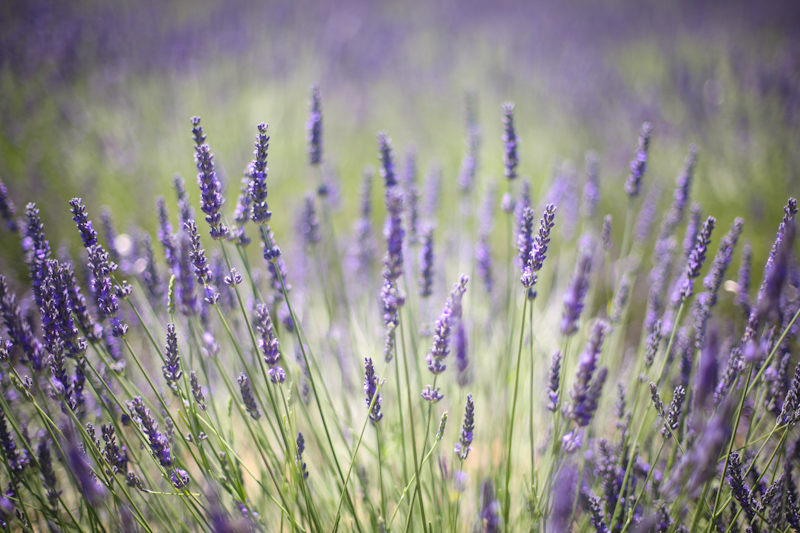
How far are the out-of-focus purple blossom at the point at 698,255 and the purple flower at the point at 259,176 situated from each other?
0.89 metres

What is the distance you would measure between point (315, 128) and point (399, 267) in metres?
0.68

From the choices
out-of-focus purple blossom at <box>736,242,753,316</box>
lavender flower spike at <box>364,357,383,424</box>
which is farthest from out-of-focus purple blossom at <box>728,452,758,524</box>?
lavender flower spike at <box>364,357,383,424</box>

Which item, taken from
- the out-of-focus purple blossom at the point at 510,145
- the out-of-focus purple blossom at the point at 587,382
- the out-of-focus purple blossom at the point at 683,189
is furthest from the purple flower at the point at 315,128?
the out-of-focus purple blossom at the point at 683,189

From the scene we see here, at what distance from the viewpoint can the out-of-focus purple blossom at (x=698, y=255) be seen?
0.79m

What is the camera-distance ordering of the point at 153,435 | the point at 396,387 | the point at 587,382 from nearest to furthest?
the point at 587,382, the point at 153,435, the point at 396,387

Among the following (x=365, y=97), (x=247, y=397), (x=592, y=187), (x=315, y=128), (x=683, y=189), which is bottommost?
(x=247, y=397)

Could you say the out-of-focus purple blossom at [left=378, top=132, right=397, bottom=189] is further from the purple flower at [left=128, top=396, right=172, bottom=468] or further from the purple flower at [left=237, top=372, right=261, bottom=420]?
the purple flower at [left=128, top=396, right=172, bottom=468]

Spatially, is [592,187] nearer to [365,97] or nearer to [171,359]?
[171,359]

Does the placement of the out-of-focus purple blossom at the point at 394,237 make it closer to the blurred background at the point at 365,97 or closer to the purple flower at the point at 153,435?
the purple flower at the point at 153,435

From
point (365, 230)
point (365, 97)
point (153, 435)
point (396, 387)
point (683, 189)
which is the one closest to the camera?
point (153, 435)

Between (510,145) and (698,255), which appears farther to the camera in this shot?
(510,145)

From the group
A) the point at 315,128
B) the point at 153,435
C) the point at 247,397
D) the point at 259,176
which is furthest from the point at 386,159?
the point at 153,435

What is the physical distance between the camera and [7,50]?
146 inches

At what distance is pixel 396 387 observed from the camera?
4.71 ft
